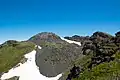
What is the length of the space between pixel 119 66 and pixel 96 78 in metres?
8.38

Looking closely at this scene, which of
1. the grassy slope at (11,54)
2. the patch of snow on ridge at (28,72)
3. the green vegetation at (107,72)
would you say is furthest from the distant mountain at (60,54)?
the green vegetation at (107,72)

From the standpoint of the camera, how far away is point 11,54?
175 metres

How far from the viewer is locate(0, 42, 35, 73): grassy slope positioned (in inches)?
6088

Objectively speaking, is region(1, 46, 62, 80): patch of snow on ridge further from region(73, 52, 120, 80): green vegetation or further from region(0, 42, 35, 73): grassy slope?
region(73, 52, 120, 80): green vegetation

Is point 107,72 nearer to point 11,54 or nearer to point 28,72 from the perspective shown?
point 28,72

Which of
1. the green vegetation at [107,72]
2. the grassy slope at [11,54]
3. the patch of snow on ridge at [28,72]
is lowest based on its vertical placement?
the green vegetation at [107,72]

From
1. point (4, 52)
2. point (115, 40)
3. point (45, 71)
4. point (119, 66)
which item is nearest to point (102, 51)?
point (115, 40)

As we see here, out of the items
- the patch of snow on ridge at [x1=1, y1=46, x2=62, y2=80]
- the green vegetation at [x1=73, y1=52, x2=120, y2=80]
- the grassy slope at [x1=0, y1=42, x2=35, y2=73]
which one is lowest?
the green vegetation at [x1=73, y1=52, x2=120, y2=80]

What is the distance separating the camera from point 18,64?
15050cm

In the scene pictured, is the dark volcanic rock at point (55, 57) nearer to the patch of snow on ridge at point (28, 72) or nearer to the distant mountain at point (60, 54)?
the distant mountain at point (60, 54)

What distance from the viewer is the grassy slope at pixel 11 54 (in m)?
155

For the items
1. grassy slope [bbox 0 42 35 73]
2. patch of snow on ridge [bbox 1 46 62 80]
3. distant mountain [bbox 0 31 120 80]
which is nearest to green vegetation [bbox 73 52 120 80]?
distant mountain [bbox 0 31 120 80]

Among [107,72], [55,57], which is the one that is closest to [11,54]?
[55,57]

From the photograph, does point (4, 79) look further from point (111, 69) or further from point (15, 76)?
point (111, 69)
